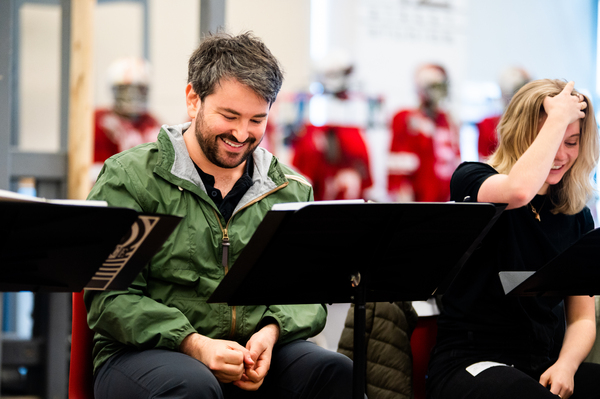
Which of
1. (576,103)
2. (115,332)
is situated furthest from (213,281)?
(576,103)

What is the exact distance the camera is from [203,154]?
153 centimetres

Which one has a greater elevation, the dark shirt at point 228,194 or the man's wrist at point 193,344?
the dark shirt at point 228,194

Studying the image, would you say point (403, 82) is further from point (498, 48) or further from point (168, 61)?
point (168, 61)

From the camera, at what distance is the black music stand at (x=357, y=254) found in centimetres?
111

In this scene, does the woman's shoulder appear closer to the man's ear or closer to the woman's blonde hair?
the woman's blonde hair

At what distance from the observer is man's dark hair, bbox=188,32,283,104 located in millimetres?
1428

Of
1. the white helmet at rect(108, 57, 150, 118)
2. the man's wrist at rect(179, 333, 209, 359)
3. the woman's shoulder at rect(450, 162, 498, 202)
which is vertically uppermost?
the white helmet at rect(108, 57, 150, 118)

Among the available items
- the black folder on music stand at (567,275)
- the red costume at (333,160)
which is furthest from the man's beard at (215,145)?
the red costume at (333,160)

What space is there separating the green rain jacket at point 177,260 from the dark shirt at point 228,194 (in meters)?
0.04

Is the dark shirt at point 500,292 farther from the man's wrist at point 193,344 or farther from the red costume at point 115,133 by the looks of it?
the red costume at point 115,133

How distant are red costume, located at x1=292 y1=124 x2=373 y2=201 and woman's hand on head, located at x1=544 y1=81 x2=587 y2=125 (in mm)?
3106

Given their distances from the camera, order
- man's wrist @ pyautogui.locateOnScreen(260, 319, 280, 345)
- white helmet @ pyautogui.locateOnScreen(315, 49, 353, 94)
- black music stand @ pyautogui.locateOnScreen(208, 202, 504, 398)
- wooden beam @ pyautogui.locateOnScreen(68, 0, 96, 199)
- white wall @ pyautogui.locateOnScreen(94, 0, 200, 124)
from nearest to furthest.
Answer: black music stand @ pyautogui.locateOnScreen(208, 202, 504, 398) → man's wrist @ pyautogui.locateOnScreen(260, 319, 280, 345) → wooden beam @ pyautogui.locateOnScreen(68, 0, 96, 199) → white helmet @ pyautogui.locateOnScreen(315, 49, 353, 94) → white wall @ pyautogui.locateOnScreen(94, 0, 200, 124)

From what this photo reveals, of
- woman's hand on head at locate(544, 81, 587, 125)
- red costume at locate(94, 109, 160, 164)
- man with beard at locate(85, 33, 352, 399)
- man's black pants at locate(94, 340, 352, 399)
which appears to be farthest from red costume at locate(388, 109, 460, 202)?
man's black pants at locate(94, 340, 352, 399)

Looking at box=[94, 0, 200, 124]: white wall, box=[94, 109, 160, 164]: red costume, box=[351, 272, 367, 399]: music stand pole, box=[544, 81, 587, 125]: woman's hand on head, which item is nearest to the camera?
box=[351, 272, 367, 399]: music stand pole
